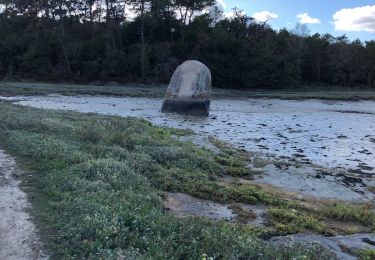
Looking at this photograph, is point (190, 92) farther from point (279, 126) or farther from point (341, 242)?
point (341, 242)

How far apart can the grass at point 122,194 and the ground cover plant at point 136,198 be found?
0.05 ft

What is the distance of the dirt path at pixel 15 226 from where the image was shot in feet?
20.5

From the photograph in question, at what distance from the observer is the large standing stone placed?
2872cm

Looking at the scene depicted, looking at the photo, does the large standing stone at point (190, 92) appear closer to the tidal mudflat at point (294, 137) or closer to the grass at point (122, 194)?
the tidal mudflat at point (294, 137)

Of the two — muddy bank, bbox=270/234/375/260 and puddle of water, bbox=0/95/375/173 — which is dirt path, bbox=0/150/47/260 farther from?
puddle of water, bbox=0/95/375/173

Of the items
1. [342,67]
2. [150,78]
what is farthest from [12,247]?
[342,67]

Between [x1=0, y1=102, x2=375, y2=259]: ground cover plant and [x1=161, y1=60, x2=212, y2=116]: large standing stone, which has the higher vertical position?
[x1=161, y1=60, x2=212, y2=116]: large standing stone

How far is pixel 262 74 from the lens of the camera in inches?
2411

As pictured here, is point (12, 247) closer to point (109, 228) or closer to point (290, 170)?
point (109, 228)

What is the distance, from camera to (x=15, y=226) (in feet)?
23.5

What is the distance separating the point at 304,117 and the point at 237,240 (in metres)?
26.6

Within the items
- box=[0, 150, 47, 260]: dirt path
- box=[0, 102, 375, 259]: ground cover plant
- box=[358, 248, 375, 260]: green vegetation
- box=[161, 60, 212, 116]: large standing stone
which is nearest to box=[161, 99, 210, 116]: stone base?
box=[161, 60, 212, 116]: large standing stone

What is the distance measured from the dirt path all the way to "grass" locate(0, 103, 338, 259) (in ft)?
0.76

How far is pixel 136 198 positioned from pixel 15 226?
222 cm
